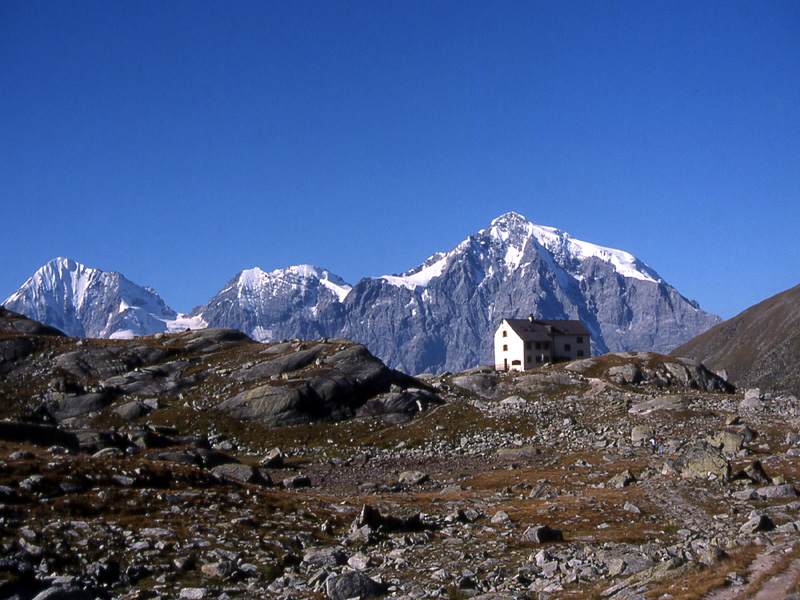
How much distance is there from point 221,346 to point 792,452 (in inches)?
3096

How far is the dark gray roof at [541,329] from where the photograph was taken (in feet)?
420

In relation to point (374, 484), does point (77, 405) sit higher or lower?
higher

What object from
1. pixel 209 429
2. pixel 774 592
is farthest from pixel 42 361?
pixel 774 592

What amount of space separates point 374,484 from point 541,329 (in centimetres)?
8774

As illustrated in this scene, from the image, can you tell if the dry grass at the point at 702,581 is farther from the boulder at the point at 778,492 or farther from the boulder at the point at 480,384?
the boulder at the point at 480,384

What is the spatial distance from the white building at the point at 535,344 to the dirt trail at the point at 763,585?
340 ft

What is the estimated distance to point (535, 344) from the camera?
420 ft

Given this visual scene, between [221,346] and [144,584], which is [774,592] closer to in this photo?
[144,584]

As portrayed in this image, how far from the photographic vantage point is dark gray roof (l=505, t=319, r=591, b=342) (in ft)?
420

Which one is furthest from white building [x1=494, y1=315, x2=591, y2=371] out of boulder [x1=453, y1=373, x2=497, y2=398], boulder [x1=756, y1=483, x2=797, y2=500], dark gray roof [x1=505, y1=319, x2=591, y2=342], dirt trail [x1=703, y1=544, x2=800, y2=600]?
→ dirt trail [x1=703, y1=544, x2=800, y2=600]

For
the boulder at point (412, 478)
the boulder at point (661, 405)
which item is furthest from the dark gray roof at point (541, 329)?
the boulder at point (412, 478)

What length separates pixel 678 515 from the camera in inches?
1270

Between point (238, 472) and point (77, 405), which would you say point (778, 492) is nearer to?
point (238, 472)

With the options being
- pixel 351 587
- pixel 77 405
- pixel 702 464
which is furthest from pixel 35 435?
pixel 77 405
